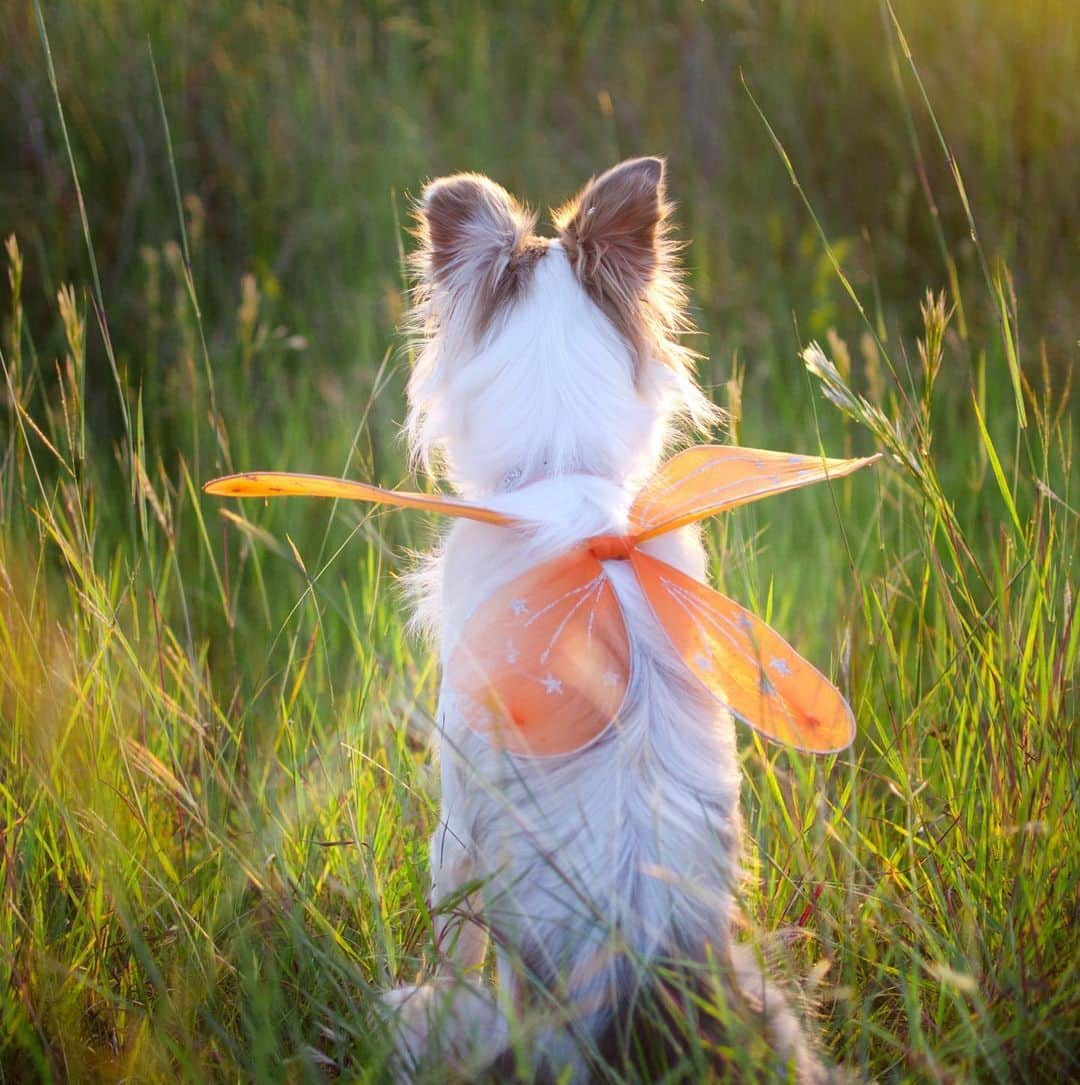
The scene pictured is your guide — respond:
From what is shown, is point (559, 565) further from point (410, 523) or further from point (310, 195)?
point (310, 195)

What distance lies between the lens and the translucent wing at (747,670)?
Result: 5.72 feet

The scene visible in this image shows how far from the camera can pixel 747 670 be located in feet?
5.79

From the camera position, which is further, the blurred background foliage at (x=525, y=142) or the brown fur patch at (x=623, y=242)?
the blurred background foliage at (x=525, y=142)

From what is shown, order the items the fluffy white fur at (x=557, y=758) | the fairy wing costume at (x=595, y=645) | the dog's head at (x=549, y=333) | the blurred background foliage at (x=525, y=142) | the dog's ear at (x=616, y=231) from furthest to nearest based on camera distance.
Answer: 1. the blurred background foliage at (x=525, y=142)
2. the dog's ear at (x=616, y=231)
3. the dog's head at (x=549, y=333)
4. the fairy wing costume at (x=595, y=645)
5. the fluffy white fur at (x=557, y=758)

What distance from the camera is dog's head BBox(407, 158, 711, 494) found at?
2092 mm

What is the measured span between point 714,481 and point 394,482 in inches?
77.2

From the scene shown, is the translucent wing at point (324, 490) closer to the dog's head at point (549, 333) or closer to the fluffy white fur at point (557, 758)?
the fluffy white fur at point (557, 758)

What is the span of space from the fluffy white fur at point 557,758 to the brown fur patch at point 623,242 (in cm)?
2

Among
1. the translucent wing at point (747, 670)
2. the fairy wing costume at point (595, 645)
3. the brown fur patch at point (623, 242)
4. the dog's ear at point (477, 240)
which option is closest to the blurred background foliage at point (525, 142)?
the dog's ear at point (477, 240)

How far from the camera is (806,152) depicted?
5.11m

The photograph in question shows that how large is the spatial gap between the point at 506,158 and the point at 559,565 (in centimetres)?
376

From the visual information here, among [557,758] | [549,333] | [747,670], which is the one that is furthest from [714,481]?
[557,758]

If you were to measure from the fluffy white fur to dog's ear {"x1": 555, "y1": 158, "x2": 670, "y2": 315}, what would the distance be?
→ 0.02m

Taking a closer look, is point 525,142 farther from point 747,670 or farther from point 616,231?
point 747,670
